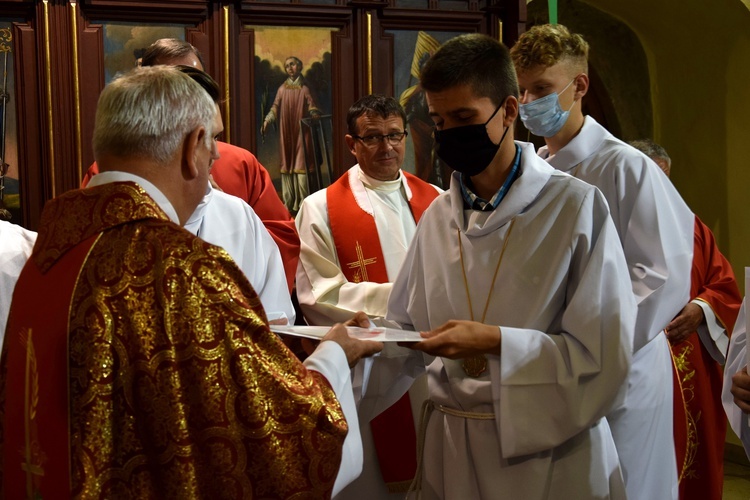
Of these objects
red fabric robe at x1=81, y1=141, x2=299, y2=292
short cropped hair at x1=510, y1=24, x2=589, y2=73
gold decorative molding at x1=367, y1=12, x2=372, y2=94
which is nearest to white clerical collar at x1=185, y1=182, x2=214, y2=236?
red fabric robe at x1=81, y1=141, x2=299, y2=292

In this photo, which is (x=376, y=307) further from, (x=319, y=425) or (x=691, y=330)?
(x=319, y=425)

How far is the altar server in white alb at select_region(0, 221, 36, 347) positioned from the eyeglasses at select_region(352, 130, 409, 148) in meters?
1.76

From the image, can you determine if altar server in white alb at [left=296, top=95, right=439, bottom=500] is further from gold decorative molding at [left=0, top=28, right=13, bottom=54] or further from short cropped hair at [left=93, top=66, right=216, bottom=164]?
gold decorative molding at [left=0, top=28, right=13, bottom=54]

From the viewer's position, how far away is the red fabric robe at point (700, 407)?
14.3 feet

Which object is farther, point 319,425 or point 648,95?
point 648,95

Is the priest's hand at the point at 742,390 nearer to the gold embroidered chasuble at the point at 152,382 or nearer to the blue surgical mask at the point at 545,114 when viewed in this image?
the gold embroidered chasuble at the point at 152,382

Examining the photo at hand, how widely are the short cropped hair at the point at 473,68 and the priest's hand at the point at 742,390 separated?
1061 millimetres

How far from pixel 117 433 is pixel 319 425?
16.6 inches

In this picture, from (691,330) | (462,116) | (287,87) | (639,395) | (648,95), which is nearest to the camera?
(462,116)

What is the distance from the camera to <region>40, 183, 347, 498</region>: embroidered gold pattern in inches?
71.3

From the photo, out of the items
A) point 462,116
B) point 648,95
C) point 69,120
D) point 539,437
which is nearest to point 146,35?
point 69,120

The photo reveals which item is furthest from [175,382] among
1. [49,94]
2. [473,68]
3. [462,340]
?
[49,94]

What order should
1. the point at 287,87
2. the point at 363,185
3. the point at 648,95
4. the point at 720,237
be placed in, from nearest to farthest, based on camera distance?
the point at 363,185, the point at 287,87, the point at 720,237, the point at 648,95

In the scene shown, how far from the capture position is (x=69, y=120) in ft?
18.9
